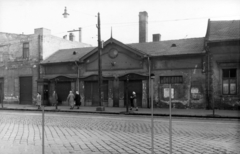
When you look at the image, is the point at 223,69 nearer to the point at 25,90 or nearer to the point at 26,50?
the point at 25,90

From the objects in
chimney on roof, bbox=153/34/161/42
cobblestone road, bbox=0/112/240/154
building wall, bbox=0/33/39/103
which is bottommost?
cobblestone road, bbox=0/112/240/154

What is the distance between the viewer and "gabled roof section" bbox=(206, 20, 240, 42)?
69.7ft

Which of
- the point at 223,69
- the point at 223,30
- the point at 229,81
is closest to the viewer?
the point at 229,81

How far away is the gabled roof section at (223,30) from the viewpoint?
69.7 feet

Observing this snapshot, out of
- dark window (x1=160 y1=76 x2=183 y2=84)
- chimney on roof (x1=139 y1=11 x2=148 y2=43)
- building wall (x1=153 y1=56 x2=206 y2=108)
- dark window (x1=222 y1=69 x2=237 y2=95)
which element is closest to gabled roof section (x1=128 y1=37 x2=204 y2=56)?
building wall (x1=153 y1=56 x2=206 y2=108)

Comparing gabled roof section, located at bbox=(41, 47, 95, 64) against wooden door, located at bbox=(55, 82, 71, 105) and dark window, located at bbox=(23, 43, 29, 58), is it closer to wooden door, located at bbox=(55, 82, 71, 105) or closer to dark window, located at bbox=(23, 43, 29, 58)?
wooden door, located at bbox=(55, 82, 71, 105)

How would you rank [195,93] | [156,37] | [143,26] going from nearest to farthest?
[195,93] < [156,37] < [143,26]

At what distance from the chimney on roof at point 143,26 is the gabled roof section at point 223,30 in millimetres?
8306

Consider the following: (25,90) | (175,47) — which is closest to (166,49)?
(175,47)

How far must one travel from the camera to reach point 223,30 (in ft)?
75.3

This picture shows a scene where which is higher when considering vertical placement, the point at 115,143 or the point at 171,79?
the point at 171,79

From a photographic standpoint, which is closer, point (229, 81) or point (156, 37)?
point (229, 81)

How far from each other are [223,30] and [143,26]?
10368 mm

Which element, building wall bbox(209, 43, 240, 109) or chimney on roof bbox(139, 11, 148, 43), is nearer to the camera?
building wall bbox(209, 43, 240, 109)
